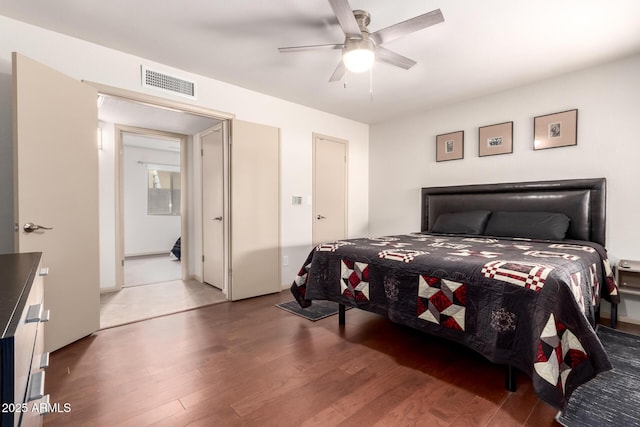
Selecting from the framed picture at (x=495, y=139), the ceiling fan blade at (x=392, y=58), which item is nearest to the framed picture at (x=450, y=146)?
the framed picture at (x=495, y=139)

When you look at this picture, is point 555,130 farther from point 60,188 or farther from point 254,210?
point 60,188

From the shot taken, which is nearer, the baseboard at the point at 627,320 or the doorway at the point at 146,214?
the baseboard at the point at 627,320

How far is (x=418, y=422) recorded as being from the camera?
58.4 inches

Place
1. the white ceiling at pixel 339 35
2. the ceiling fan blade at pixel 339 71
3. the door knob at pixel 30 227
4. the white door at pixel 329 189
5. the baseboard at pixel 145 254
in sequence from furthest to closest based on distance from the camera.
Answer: the baseboard at pixel 145 254, the white door at pixel 329 189, the ceiling fan blade at pixel 339 71, the white ceiling at pixel 339 35, the door knob at pixel 30 227

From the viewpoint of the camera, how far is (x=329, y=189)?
14.7 ft

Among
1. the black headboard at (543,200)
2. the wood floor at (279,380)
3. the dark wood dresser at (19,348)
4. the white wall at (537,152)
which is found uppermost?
the white wall at (537,152)

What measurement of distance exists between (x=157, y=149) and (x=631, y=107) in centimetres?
754

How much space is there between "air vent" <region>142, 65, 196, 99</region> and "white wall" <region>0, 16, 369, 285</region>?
0.05m

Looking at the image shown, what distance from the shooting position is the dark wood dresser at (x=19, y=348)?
20.6 inches

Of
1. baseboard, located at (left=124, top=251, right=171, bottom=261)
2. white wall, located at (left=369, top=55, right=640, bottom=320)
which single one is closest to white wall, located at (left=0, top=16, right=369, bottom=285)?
white wall, located at (left=369, top=55, right=640, bottom=320)

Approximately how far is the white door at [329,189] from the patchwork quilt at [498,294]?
1675mm

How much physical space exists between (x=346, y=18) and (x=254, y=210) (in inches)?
93.1

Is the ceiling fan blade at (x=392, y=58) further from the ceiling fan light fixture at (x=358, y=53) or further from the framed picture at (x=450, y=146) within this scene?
the framed picture at (x=450, y=146)

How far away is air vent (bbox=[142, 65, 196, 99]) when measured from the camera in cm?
283
